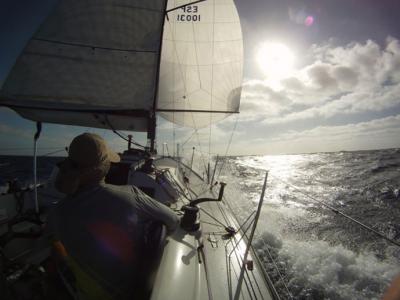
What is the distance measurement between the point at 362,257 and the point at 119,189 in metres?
4.60

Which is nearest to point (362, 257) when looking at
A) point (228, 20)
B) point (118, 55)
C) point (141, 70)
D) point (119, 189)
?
point (119, 189)

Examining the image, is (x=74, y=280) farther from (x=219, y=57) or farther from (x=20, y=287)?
(x=219, y=57)

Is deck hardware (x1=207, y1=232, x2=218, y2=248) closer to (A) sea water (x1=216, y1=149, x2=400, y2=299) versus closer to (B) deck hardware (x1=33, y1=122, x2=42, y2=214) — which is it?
(A) sea water (x1=216, y1=149, x2=400, y2=299)

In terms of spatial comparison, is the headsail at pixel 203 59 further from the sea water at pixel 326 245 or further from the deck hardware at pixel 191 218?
the deck hardware at pixel 191 218

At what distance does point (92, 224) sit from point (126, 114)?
4.21 m

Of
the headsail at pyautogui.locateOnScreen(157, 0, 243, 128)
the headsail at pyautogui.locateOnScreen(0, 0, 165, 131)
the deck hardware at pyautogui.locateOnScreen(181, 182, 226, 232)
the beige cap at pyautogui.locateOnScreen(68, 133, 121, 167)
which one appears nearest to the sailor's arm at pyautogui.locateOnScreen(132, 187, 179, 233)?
the beige cap at pyautogui.locateOnScreen(68, 133, 121, 167)

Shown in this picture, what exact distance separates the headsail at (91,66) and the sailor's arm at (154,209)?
11.7 feet

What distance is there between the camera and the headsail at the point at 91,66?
13.1ft

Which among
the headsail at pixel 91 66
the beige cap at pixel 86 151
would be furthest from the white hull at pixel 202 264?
the headsail at pixel 91 66

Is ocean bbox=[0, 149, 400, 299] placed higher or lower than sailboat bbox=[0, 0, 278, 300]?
lower

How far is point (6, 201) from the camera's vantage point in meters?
3.52

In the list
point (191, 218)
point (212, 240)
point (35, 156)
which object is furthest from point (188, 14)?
point (212, 240)

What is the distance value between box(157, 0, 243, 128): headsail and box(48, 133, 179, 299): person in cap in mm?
6182

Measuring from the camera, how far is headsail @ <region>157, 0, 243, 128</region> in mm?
7250
